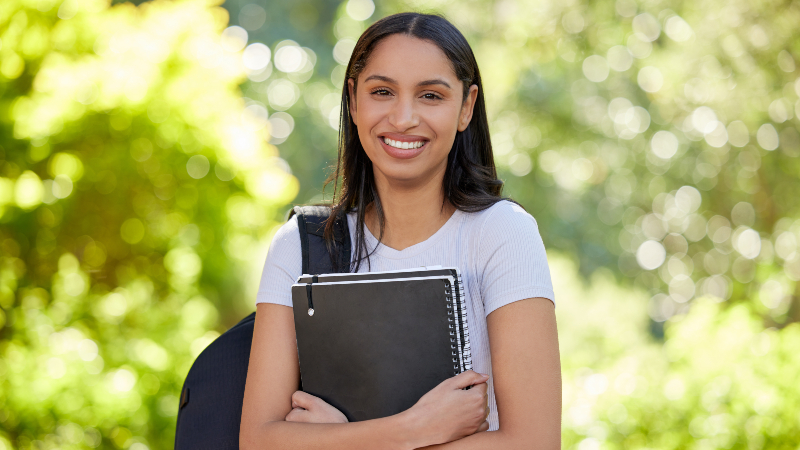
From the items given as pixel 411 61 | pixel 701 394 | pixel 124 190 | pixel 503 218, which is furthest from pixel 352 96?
pixel 701 394

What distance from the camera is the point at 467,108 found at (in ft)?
5.39

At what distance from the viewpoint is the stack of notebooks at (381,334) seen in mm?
1354

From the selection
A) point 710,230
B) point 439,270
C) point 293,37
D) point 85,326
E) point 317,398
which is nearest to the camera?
point 439,270

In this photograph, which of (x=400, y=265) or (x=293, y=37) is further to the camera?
(x=293, y=37)

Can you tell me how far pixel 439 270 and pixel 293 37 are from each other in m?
7.85

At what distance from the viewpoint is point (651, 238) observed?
6477mm

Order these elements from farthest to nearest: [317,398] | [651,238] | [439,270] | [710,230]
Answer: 1. [651,238]
2. [710,230]
3. [317,398]
4. [439,270]

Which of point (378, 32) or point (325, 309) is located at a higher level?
point (378, 32)

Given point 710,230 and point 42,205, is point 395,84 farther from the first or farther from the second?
point 710,230

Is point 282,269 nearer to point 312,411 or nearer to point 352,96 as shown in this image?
point 312,411

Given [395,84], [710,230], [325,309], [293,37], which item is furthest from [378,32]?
[293,37]

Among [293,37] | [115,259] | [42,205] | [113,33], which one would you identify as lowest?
[115,259]

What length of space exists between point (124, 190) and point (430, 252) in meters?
2.24

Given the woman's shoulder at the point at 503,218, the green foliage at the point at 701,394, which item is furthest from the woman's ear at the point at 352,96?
the green foliage at the point at 701,394
